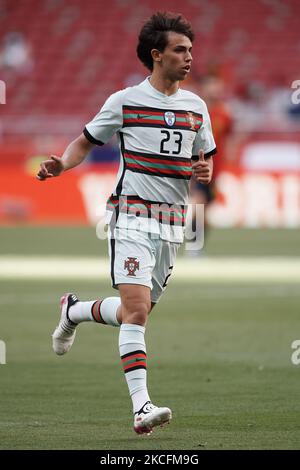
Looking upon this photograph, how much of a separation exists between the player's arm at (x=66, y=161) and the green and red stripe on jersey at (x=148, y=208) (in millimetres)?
323

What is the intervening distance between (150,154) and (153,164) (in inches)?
2.3

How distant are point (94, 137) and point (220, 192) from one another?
18362mm

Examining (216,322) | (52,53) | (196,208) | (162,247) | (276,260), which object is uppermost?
(52,53)

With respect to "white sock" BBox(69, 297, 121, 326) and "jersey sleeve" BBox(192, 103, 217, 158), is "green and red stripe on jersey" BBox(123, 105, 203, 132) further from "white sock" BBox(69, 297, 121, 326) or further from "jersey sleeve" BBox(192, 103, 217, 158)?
"white sock" BBox(69, 297, 121, 326)

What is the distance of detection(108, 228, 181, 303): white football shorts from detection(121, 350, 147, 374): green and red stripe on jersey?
0.39m

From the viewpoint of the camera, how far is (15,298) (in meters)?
13.6

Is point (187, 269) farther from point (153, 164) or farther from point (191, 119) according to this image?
point (153, 164)

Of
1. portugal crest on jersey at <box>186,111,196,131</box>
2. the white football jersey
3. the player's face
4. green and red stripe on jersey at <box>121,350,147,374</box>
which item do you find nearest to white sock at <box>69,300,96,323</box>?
the white football jersey

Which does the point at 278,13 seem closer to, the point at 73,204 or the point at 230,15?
the point at 230,15

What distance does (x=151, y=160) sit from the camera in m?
6.78

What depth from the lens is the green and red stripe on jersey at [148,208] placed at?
6766mm

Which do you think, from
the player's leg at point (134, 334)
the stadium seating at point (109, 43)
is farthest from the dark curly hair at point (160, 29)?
the stadium seating at point (109, 43)

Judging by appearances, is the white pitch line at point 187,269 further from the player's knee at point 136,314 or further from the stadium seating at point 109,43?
the stadium seating at point 109,43

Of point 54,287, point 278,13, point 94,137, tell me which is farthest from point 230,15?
point 94,137
